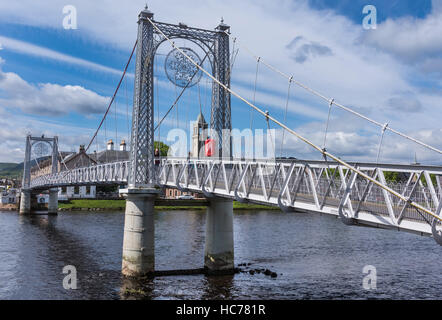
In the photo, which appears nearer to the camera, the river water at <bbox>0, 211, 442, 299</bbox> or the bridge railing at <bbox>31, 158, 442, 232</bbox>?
the bridge railing at <bbox>31, 158, 442, 232</bbox>

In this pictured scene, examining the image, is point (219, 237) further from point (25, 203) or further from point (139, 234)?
point (25, 203)

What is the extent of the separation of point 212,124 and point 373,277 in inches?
582

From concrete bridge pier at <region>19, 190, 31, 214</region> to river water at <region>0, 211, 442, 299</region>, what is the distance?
2647 cm

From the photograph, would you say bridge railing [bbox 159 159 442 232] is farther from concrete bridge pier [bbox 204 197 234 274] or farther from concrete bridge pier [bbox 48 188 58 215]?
concrete bridge pier [bbox 48 188 58 215]

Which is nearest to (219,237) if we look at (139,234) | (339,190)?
(139,234)

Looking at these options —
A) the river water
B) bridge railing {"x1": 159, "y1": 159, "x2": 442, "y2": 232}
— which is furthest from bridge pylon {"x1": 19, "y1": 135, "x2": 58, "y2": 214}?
bridge railing {"x1": 159, "y1": 159, "x2": 442, "y2": 232}

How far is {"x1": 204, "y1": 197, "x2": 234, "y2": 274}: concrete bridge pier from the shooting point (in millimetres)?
31141

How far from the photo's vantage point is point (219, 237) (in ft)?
103

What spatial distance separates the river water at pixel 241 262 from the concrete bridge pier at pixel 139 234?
1.15m

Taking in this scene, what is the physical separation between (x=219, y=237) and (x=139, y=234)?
5430mm

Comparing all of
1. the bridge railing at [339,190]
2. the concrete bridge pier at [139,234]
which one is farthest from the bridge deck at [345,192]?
the concrete bridge pier at [139,234]

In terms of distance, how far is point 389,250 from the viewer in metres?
43.1
